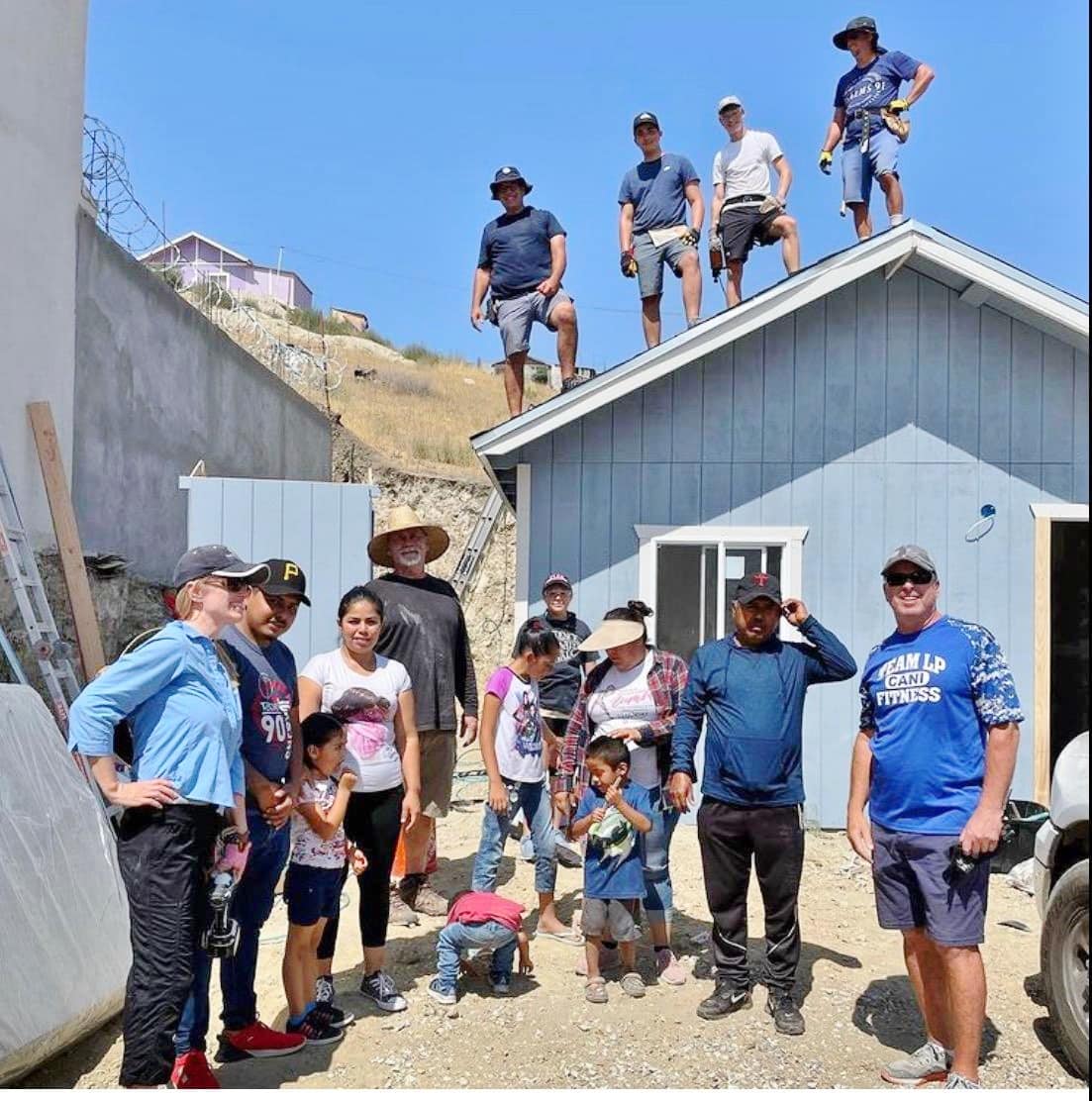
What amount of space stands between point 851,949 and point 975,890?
6.73ft

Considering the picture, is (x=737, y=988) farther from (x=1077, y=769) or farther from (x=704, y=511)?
(x=704, y=511)

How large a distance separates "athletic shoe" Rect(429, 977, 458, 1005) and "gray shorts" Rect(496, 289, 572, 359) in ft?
17.0

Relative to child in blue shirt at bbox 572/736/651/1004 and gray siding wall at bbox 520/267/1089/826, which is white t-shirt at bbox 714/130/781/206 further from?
child in blue shirt at bbox 572/736/651/1004

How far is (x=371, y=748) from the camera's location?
4.59 metres

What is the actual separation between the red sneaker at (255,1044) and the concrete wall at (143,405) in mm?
5227

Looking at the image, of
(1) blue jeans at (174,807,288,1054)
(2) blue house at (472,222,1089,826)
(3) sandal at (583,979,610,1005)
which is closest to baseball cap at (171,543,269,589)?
(1) blue jeans at (174,807,288,1054)

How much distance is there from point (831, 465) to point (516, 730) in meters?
3.62

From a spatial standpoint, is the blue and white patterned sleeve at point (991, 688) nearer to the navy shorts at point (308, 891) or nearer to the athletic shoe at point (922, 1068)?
the athletic shoe at point (922, 1068)

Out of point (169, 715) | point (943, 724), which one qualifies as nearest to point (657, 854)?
point (943, 724)

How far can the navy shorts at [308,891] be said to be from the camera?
4234mm

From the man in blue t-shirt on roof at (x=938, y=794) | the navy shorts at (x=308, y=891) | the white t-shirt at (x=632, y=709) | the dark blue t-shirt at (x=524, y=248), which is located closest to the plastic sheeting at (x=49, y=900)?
the navy shorts at (x=308, y=891)

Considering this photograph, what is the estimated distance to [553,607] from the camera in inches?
294

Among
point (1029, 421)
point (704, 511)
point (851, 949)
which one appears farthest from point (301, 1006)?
point (1029, 421)

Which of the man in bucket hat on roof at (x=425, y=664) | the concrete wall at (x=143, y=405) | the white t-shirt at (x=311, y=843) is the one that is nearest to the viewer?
the white t-shirt at (x=311, y=843)
